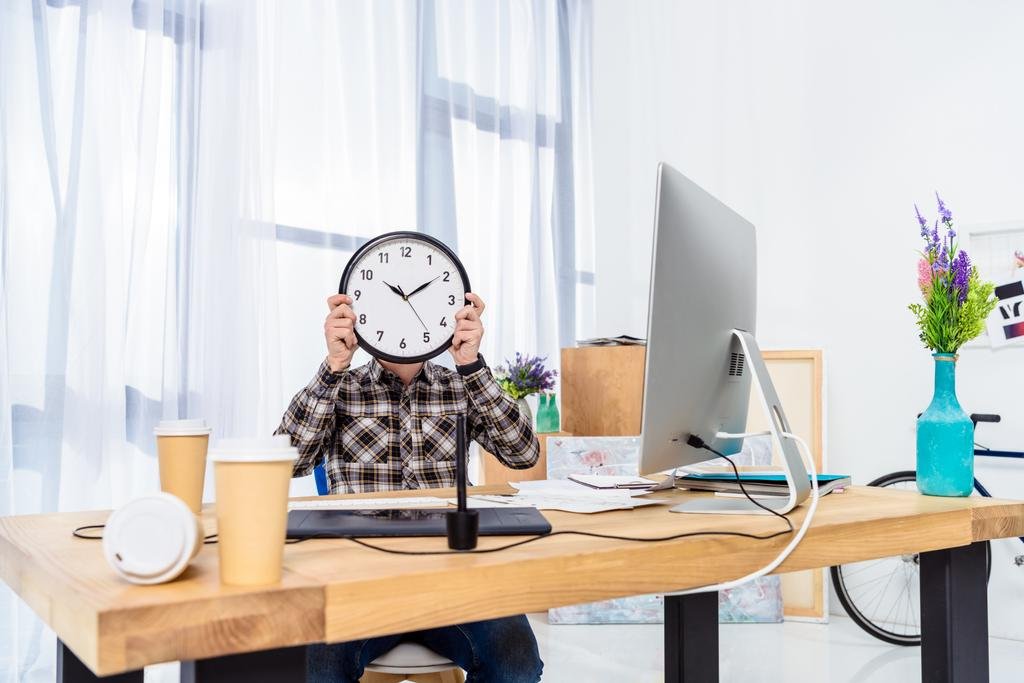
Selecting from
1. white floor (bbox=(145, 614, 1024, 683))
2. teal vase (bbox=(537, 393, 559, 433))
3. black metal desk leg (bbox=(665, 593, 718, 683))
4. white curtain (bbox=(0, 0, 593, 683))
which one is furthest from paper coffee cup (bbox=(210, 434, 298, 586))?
teal vase (bbox=(537, 393, 559, 433))

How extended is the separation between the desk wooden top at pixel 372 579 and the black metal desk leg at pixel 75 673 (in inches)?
6.0

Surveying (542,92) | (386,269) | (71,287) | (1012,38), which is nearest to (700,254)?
(386,269)

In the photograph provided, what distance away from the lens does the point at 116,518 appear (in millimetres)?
707

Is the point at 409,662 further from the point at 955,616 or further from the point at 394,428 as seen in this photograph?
the point at 955,616

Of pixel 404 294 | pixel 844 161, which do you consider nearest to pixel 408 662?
pixel 404 294

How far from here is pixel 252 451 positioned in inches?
27.1

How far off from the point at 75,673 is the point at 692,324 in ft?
2.93

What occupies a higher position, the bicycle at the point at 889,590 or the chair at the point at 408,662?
the chair at the point at 408,662

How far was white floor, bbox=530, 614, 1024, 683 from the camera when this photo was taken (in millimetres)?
2521

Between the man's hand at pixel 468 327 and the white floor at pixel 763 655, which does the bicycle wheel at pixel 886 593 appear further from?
the man's hand at pixel 468 327

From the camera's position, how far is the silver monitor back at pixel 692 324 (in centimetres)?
111

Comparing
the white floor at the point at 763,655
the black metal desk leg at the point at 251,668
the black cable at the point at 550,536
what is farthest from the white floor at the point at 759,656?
the black metal desk leg at the point at 251,668

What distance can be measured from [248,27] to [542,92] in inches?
57.6

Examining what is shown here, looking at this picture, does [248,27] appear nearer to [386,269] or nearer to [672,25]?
[386,269]
